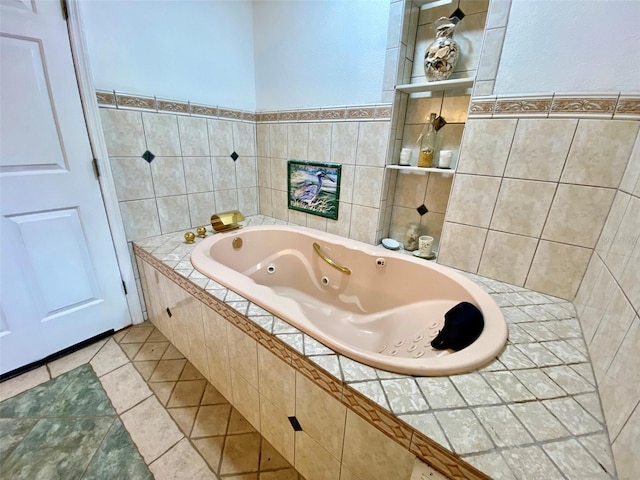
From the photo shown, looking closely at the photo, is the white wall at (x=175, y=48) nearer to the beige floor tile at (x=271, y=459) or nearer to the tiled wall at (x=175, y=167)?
the tiled wall at (x=175, y=167)

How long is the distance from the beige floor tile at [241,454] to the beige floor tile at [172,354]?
1.97 feet

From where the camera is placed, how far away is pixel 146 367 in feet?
4.51

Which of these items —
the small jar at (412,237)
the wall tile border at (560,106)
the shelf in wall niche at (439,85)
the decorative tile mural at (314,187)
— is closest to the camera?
the wall tile border at (560,106)

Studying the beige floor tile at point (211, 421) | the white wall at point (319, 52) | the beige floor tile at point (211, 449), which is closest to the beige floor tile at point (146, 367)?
the beige floor tile at point (211, 421)

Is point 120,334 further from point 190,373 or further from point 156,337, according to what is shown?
point 190,373

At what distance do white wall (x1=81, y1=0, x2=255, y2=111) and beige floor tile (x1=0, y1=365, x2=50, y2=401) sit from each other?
151 cm

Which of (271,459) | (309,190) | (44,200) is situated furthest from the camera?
(309,190)

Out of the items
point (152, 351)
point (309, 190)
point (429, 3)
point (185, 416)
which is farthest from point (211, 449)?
point (429, 3)

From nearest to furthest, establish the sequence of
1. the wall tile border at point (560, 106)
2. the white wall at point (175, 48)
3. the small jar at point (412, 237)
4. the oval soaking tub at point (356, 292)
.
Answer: the oval soaking tub at point (356, 292) < the wall tile border at point (560, 106) < the white wall at point (175, 48) < the small jar at point (412, 237)

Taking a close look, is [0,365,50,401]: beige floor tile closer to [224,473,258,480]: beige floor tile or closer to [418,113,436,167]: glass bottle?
[224,473,258,480]: beige floor tile

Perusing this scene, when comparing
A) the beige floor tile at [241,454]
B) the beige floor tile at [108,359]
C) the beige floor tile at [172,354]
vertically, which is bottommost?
the beige floor tile at [241,454]

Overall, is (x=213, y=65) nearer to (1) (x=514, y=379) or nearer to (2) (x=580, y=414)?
(1) (x=514, y=379)

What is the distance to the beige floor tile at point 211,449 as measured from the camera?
978 mm

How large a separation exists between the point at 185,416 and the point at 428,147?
5.86ft
